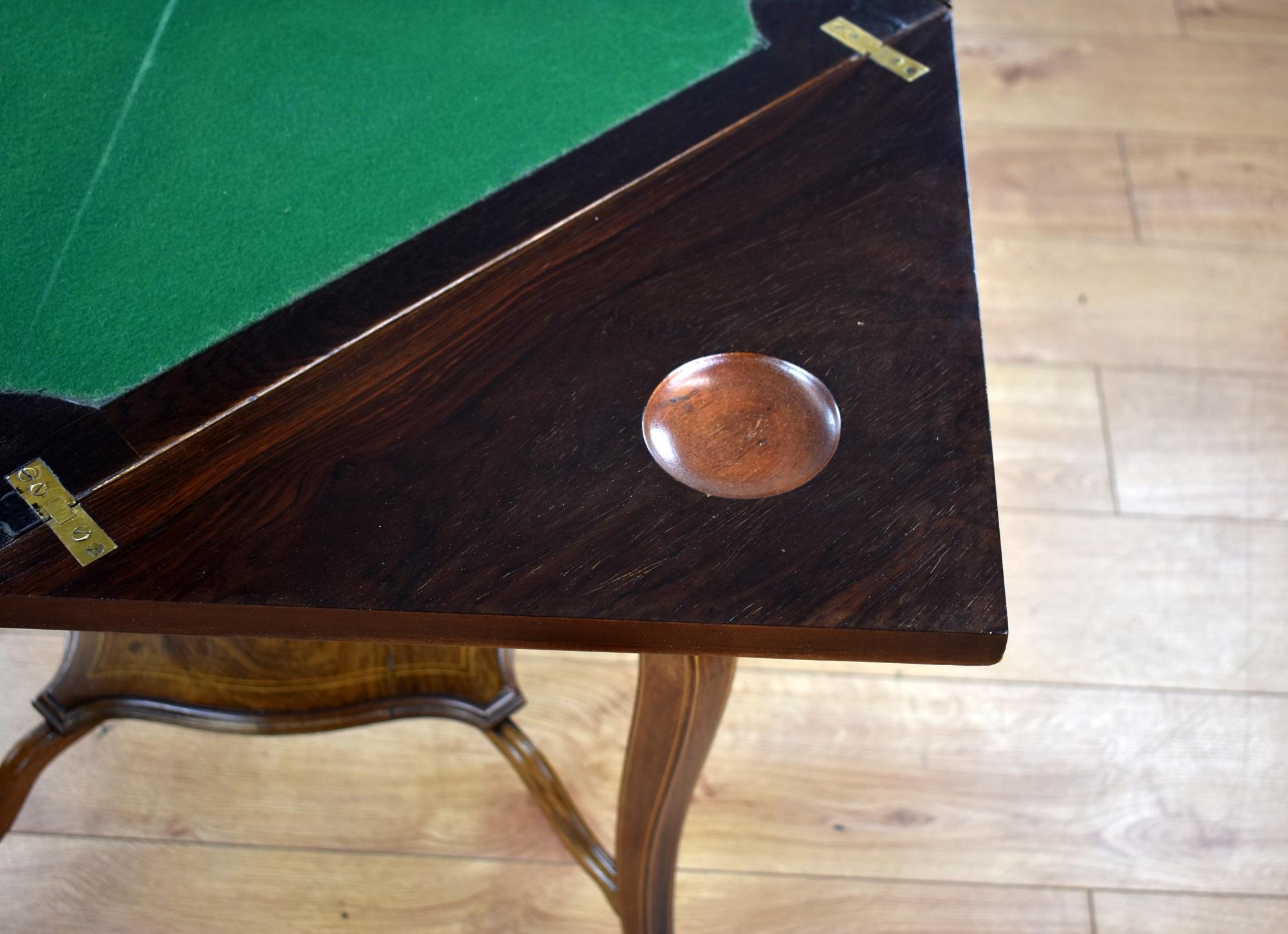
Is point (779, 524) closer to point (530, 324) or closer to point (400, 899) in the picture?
point (530, 324)

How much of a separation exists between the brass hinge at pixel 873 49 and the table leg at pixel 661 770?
0.50 metres

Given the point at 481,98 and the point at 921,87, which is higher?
A: the point at 481,98

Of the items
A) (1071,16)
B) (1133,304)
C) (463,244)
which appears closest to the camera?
(463,244)

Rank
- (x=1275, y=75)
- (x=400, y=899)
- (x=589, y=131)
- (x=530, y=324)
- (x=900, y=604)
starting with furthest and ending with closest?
(x=1275, y=75) → (x=400, y=899) → (x=589, y=131) → (x=530, y=324) → (x=900, y=604)

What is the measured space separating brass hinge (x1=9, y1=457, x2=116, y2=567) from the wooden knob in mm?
325

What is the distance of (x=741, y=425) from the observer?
0.78m

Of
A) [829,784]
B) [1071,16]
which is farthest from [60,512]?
[1071,16]

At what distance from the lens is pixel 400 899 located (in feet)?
4.17

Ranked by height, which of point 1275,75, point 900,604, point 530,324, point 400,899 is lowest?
point 1275,75

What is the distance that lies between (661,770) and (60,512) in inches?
17.9

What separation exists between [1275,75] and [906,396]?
168 cm

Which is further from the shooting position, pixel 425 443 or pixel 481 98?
pixel 481 98

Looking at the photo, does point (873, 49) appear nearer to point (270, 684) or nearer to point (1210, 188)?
point (270, 684)

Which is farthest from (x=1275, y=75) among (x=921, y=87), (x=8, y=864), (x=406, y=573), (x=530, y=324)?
(x=8, y=864)
